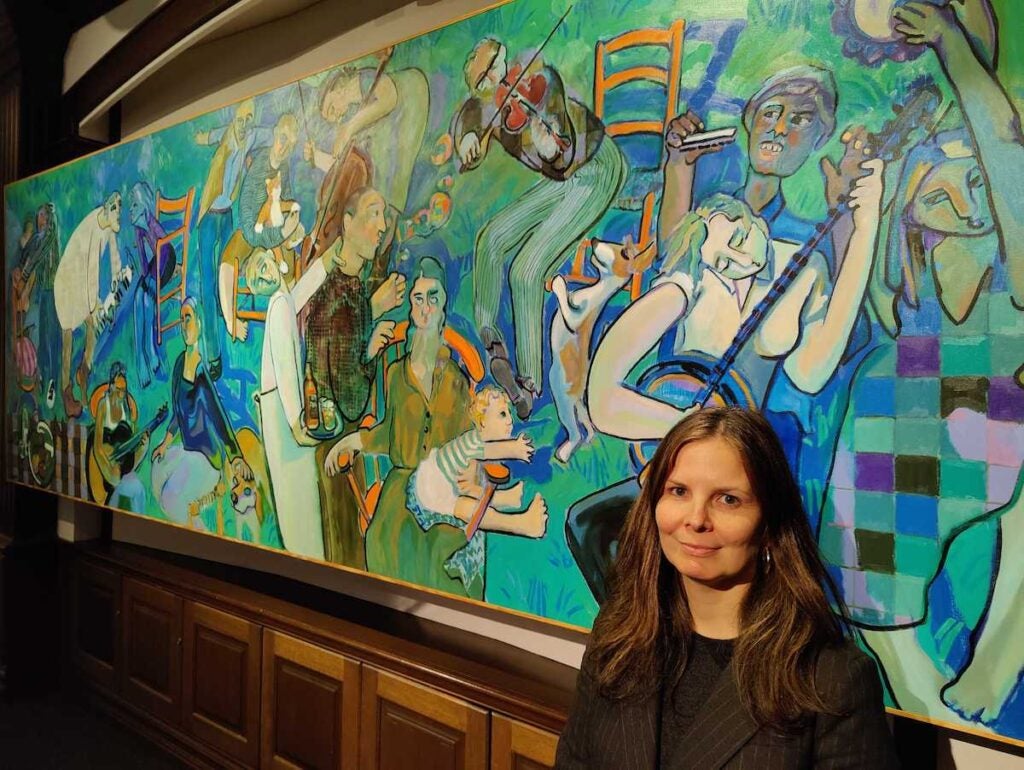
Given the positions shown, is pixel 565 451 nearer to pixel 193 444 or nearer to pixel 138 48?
pixel 193 444

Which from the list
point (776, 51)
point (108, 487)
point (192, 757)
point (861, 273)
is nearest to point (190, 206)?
point (108, 487)

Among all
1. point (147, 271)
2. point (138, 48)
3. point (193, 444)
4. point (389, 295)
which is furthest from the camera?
point (138, 48)

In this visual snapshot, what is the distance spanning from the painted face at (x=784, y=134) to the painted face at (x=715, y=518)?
0.62 meters

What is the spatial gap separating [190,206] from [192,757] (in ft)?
7.00

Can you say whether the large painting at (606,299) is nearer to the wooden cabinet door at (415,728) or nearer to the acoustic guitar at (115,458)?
the acoustic guitar at (115,458)

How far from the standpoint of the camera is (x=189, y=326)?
3092mm

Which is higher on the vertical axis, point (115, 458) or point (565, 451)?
point (565, 451)

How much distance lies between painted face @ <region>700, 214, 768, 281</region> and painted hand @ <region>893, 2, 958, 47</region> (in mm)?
430

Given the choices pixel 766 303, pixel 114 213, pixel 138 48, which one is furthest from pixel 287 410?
pixel 138 48

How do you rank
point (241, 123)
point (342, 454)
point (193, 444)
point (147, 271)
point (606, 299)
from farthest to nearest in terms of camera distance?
point (147, 271)
point (193, 444)
point (241, 123)
point (342, 454)
point (606, 299)

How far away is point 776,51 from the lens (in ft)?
5.27

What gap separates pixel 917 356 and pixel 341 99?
6.14 ft

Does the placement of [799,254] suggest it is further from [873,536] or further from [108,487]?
[108,487]

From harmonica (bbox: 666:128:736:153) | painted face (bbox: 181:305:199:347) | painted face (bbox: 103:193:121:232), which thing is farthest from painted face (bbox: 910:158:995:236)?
painted face (bbox: 103:193:121:232)
